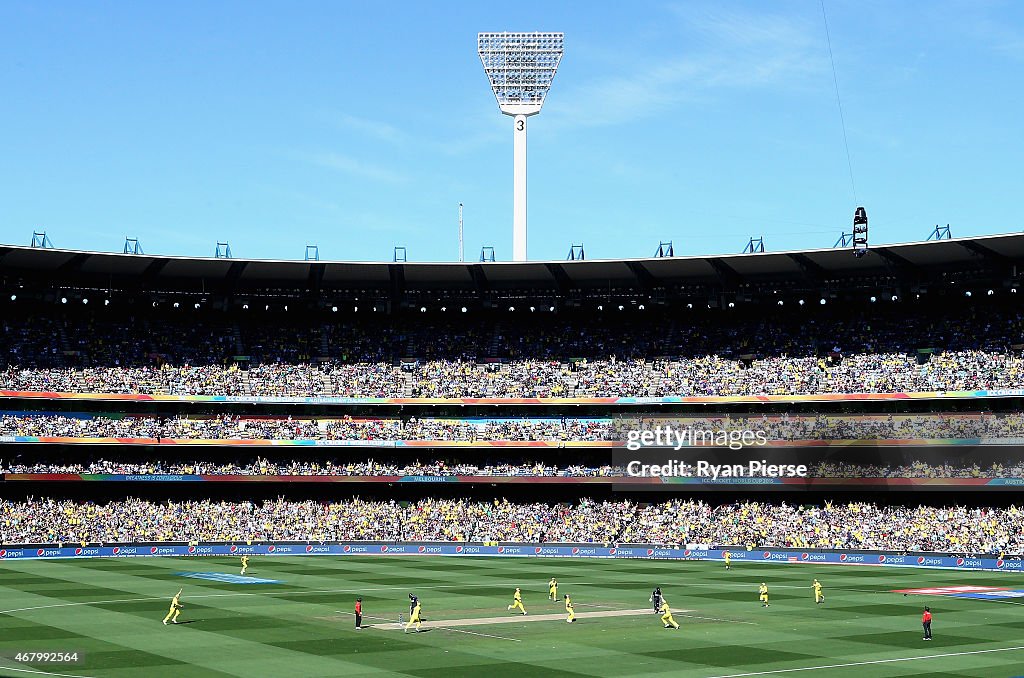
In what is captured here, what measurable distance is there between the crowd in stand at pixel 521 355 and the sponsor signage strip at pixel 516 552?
452 inches

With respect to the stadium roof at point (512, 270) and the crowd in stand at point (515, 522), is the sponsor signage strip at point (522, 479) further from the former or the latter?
the stadium roof at point (512, 270)

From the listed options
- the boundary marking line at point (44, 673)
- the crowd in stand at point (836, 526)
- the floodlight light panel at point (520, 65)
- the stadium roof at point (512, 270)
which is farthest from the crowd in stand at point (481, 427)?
the boundary marking line at point (44, 673)

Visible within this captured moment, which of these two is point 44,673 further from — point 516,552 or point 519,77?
point 519,77

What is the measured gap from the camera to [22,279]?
245ft

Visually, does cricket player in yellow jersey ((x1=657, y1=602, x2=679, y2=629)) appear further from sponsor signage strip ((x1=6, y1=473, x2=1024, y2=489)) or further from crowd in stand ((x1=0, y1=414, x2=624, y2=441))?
crowd in stand ((x1=0, y1=414, x2=624, y2=441))

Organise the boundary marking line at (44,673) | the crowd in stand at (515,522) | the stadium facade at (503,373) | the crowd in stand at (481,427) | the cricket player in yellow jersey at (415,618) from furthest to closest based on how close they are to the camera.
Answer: the stadium facade at (503,373), the crowd in stand at (481,427), the crowd in stand at (515,522), the cricket player in yellow jersey at (415,618), the boundary marking line at (44,673)

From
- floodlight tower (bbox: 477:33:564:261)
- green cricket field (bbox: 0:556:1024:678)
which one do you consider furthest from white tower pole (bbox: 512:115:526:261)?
green cricket field (bbox: 0:556:1024:678)

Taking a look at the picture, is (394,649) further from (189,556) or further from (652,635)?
(189,556)

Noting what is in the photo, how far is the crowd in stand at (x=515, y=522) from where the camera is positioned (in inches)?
2501

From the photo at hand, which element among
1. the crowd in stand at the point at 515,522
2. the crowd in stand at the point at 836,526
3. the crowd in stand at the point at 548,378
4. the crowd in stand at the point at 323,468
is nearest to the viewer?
the crowd in stand at the point at 836,526

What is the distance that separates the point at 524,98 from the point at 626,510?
120ft

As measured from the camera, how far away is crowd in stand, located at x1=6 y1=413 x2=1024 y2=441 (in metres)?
66.8

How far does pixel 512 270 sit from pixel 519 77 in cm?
2135

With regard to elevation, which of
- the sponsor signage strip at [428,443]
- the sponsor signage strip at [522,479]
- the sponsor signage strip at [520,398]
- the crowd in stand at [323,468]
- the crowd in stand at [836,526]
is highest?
the sponsor signage strip at [520,398]
